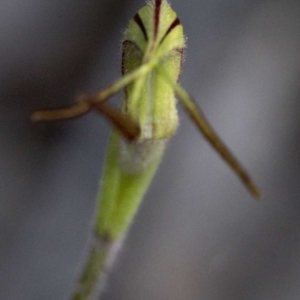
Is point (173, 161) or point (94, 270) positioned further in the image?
point (173, 161)

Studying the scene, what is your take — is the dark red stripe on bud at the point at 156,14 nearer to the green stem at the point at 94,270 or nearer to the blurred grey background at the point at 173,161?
the green stem at the point at 94,270

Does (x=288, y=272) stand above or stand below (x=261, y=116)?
below

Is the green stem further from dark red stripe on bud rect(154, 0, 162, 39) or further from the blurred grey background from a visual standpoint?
the blurred grey background

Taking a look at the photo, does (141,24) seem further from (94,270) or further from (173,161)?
(173,161)

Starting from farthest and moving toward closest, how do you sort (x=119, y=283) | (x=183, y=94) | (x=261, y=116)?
(x=261, y=116) < (x=119, y=283) < (x=183, y=94)

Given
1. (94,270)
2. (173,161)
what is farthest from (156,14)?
(173,161)

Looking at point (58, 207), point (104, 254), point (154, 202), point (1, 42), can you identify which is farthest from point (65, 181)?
point (104, 254)

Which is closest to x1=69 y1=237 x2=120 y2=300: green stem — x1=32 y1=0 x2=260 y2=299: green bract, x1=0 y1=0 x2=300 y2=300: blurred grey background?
x1=32 y1=0 x2=260 y2=299: green bract

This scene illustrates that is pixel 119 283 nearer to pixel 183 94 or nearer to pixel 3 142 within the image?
pixel 3 142

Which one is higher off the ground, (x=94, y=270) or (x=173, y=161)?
(x=94, y=270)
